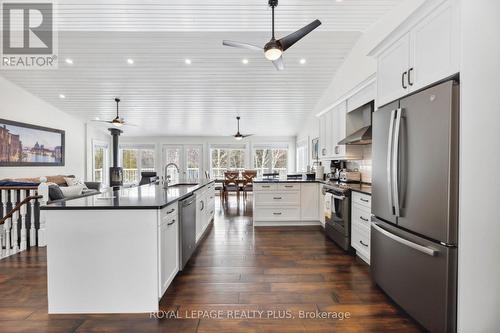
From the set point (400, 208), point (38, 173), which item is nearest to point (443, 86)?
point (400, 208)

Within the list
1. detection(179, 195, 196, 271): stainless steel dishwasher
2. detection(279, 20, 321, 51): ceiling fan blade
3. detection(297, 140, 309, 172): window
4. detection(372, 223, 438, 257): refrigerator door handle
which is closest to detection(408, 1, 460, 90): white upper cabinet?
detection(372, 223, 438, 257): refrigerator door handle

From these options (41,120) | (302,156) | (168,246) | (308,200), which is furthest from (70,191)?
(302,156)

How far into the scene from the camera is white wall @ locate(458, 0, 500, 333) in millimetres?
1422

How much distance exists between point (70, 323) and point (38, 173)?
235 inches

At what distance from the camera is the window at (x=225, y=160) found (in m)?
10.2

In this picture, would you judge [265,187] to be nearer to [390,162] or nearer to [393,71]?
[390,162]

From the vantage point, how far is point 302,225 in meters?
4.43

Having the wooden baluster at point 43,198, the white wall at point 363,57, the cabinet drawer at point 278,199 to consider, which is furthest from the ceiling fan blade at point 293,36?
the wooden baluster at point 43,198

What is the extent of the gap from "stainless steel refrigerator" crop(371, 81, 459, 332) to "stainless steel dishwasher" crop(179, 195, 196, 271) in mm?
1850

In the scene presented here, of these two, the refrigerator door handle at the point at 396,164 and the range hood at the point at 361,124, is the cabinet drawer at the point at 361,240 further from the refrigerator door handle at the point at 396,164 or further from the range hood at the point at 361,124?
the range hood at the point at 361,124

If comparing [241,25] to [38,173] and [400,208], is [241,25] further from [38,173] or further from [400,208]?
[38,173]

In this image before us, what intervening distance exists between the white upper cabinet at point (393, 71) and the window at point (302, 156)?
592 centimetres

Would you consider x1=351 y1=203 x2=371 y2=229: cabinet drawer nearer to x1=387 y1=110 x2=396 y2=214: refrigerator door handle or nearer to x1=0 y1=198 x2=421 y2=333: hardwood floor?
x1=0 y1=198 x2=421 y2=333: hardwood floor

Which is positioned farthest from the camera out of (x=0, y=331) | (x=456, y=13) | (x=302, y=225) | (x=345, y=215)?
(x=302, y=225)
